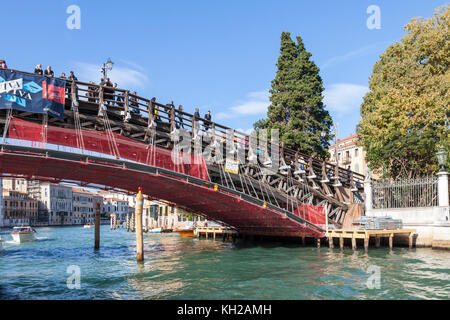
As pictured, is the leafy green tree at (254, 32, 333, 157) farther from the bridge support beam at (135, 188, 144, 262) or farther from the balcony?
the balcony

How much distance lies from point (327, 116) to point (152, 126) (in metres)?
20.1

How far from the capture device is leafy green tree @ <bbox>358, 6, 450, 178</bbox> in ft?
86.7

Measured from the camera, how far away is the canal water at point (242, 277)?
13.1 m

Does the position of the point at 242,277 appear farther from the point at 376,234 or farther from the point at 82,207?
the point at 82,207

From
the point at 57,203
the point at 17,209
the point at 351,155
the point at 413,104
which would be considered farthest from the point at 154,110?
the point at 57,203

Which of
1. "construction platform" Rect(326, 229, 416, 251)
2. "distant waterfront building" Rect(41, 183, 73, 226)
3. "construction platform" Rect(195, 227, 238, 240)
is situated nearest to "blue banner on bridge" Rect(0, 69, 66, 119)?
"construction platform" Rect(326, 229, 416, 251)

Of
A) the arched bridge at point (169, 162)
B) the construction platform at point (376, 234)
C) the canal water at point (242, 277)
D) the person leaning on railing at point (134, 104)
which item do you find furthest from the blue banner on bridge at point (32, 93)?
the construction platform at point (376, 234)

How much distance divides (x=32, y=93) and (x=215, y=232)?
2524 cm

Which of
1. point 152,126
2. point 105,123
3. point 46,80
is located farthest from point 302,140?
point 46,80

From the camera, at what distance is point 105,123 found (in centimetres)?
2217

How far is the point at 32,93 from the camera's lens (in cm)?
1983

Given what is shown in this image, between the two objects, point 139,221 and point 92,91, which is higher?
point 92,91

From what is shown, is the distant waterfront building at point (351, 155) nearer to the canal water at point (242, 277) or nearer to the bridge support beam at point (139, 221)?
the canal water at point (242, 277)

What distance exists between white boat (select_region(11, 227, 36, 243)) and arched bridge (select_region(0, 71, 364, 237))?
1836 cm
